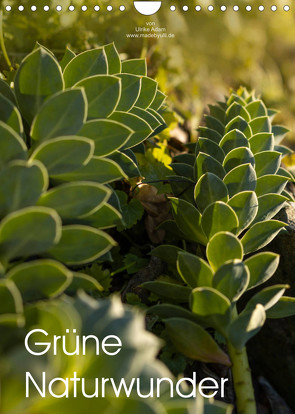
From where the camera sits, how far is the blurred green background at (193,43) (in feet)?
4.37

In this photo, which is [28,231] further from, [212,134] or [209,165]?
[212,134]

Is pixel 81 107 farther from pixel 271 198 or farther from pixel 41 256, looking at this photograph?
pixel 271 198

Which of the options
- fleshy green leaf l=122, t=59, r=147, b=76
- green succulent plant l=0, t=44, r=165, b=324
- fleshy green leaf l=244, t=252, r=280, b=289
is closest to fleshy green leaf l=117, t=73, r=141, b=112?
green succulent plant l=0, t=44, r=165, b=324

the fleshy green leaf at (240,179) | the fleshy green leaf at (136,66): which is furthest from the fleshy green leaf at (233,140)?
the fleshy green leaf at (136,66)

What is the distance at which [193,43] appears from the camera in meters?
2.28

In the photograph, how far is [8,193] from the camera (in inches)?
22.9

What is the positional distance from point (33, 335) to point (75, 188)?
199 millimetres

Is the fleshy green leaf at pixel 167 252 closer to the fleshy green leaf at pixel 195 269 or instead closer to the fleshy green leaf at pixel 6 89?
the fleshy green leaf at pixel 195 269

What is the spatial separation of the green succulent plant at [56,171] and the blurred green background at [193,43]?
522mm

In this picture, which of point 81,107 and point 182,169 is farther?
point 182,169

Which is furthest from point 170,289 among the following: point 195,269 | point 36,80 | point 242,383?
point 36,80

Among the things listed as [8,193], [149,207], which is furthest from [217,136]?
[8,193]

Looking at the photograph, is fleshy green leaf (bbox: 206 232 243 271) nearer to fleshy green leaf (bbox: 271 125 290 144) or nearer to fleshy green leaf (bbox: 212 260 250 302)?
fleshy green leaf (bbox: 212 260 250 302)

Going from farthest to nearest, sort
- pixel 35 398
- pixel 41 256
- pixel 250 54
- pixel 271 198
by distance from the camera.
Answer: pixel 250 54, pixel 271 198, pixel 41 256, pixel 35 398
